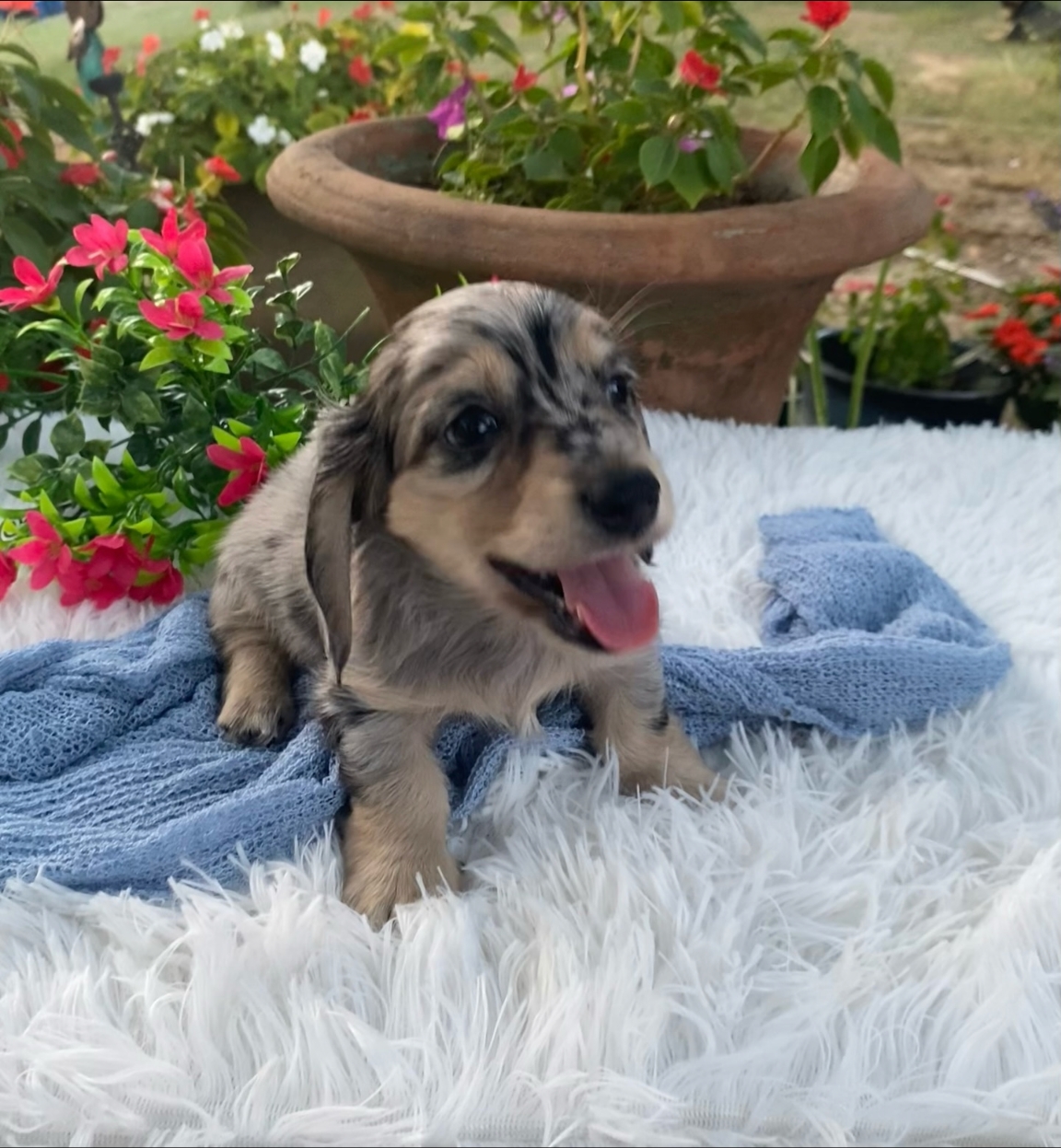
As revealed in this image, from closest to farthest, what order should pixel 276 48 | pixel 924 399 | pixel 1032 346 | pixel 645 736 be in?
pixel 645 736 → pixel 1032 346 → pixel 924 399 → pixel 276 48

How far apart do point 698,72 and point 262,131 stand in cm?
176

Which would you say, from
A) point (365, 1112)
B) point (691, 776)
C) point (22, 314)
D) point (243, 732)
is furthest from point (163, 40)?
point (365, 1112)

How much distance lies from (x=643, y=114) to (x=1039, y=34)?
1917 mm

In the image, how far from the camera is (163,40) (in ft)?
13.3

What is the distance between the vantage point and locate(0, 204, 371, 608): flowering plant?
6.17ft

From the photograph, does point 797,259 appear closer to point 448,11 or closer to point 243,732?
point 448,11

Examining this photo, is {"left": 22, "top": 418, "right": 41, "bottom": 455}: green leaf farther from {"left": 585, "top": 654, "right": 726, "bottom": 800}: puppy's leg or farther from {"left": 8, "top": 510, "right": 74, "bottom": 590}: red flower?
{"left": 585, "top": 654, "right": 726, "bottom": 800}: puppy's leg

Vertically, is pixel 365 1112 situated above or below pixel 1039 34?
below

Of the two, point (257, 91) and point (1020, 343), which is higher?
point (257, 91)

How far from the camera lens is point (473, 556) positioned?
1.38 meters

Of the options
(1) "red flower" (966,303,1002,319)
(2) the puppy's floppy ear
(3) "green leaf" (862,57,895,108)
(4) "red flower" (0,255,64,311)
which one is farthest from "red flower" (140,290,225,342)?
(1) "red flower" (966,303,1002,319)

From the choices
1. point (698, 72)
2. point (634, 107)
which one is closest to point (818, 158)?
point (698, 72)

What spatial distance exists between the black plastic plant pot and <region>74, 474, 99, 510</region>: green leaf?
233 cm

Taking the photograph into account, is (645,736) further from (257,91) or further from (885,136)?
(257,91)
